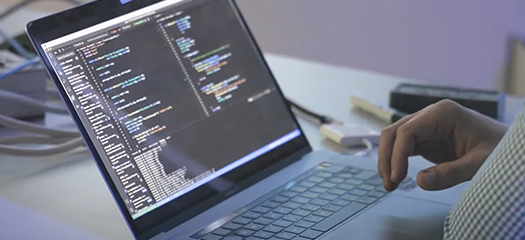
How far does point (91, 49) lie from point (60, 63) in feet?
0.14

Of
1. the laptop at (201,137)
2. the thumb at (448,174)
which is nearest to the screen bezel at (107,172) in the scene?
the laptop at (201,137)

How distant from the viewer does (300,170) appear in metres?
0.91

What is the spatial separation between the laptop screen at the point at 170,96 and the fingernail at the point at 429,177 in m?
0.22

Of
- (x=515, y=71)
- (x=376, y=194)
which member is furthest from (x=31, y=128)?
(x=515, y=71)

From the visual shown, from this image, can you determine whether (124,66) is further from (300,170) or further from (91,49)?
(300,170)

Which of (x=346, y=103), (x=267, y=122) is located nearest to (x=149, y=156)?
(x=267, y=122)

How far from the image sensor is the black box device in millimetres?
1031

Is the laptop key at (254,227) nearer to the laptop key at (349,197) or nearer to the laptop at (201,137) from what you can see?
the laptop at (201,137)

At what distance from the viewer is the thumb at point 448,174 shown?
0.76m

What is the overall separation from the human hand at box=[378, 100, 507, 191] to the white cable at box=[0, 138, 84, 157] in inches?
16.4

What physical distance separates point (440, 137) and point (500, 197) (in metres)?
0.26

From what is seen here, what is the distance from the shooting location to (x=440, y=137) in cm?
85

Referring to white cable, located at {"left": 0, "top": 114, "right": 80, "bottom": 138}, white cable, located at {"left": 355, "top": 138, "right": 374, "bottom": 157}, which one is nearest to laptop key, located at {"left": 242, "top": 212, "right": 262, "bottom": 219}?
white cable, located at {"left": 355, "top": 138, "right": 374, "bottom": 157}

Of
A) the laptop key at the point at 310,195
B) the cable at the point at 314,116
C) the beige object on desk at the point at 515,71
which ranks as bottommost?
the beige object on desk at the point at 515,71
